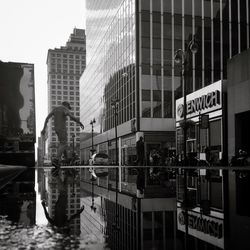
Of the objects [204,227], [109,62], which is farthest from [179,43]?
[204,227]

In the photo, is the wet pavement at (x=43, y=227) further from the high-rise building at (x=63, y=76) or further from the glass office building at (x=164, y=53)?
the high-rise building at (x=63, y=76)

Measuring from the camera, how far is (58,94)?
179m

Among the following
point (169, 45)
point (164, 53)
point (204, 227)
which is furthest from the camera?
point (169, 45)

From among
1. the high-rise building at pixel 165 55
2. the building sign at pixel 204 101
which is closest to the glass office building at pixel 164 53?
the high-rise building at pixel 165 55

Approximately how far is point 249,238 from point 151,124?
46.9 metres

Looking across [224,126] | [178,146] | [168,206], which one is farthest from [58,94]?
[168,206]

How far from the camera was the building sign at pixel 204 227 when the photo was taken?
332cm

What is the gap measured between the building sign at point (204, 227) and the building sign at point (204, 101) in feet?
98.3

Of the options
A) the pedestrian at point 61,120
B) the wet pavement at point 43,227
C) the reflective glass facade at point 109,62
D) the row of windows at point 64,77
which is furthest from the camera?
the row of windows at point 64,77

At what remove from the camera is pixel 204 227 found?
3.97 meters

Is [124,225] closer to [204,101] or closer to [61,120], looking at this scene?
[61,120]

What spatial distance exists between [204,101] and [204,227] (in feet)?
110

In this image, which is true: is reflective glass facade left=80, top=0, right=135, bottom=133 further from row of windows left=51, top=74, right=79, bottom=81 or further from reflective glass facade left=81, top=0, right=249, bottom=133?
row of windows left=51, top=74, right=79, bottom=81

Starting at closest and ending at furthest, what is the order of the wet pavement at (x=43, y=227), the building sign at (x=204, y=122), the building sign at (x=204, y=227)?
the wet pavement at (x=43, y=227) < the building sign at (x=204, y=227) < the building sign at (x=204, y=122)
